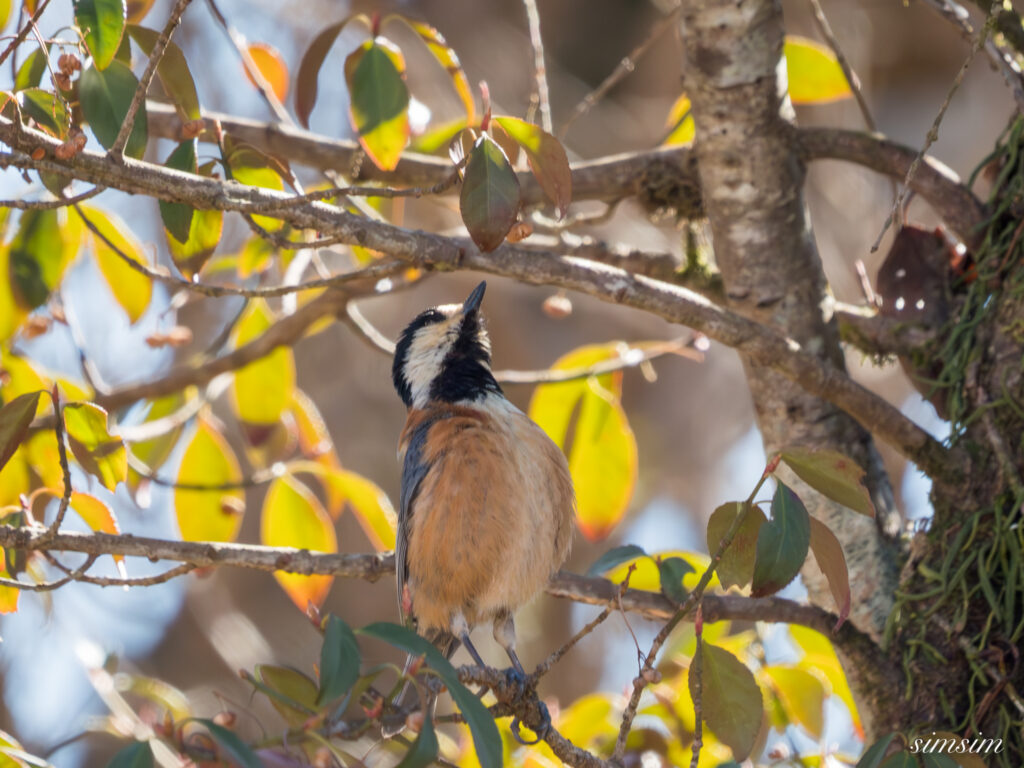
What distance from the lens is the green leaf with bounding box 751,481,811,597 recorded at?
5.51ft

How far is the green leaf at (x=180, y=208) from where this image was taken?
2.06m

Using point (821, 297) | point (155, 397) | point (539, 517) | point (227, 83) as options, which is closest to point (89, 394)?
point (155, 397)

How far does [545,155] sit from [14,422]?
115 centimetres

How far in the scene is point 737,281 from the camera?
110 inches

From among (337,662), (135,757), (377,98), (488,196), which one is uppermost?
(377,98)

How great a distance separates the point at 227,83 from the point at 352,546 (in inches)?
123

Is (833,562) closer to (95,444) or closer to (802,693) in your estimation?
(802,693)

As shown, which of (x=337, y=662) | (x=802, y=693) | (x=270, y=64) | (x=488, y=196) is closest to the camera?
(x=337, y=662)

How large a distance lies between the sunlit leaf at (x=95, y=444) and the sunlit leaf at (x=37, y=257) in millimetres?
658

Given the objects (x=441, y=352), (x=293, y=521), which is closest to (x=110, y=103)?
(x=293, y=521)

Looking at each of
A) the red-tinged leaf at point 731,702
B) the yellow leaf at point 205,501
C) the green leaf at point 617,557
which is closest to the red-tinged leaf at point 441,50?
the green leaf at point 617,557

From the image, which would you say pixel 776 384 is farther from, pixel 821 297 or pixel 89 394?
pixel 89 394

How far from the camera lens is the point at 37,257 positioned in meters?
2.82

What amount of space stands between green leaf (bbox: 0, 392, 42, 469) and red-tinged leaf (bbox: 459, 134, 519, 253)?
92 cm
